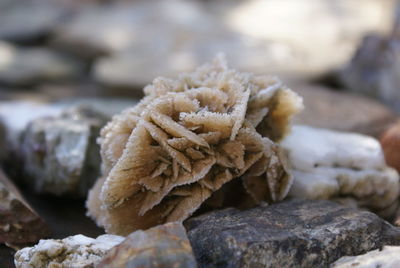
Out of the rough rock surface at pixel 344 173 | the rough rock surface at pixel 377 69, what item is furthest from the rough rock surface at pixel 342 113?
the rough rock surface at pixel 344 173

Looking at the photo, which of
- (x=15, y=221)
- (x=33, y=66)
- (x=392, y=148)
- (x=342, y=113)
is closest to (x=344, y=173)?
(x=392, y=148)

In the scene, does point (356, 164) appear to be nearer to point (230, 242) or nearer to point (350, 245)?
point (350, 245)

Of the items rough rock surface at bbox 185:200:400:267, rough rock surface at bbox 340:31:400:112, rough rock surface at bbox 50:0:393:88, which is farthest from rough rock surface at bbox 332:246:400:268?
rough rock surface at bbox 50:0:393:88

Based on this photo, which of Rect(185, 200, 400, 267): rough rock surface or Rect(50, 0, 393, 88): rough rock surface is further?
Rect(50, 0, 393, 88): rough rock surface

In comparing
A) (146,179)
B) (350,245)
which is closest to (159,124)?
(146,179)

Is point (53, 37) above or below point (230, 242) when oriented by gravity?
below

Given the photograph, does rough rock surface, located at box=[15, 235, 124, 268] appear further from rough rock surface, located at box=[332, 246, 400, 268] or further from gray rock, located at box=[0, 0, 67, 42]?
gray rock, located at box=[0, 0, 67, 42]

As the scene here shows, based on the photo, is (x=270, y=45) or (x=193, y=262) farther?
(x=270, y=45)
